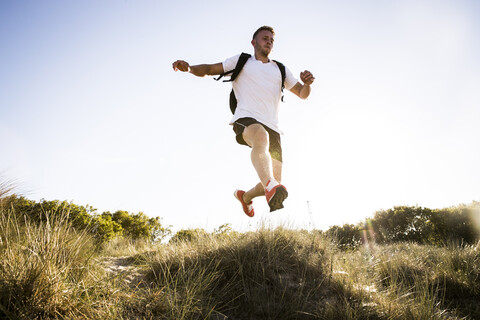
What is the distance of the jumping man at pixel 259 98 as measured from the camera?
2562 millimetres

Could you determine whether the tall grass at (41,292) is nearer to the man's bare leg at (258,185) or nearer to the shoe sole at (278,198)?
the shoe sole at (278,198)

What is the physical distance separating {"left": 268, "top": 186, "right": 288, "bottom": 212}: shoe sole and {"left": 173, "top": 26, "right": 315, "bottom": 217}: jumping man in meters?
0.25

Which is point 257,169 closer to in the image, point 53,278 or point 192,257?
point 192,257

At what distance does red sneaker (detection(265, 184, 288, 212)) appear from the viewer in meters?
2.10

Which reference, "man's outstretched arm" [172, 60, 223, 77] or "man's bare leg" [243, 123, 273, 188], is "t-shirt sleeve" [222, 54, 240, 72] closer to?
"man's outstretched arm" [172, 60, 223, 77]

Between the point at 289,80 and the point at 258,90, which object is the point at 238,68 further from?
the point at 289,80

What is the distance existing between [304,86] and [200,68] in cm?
147

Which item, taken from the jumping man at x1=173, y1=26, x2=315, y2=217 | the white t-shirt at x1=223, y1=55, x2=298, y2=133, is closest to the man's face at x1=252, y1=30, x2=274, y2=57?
the jumping man at x1=173, y1=26, x2=315, y2=217

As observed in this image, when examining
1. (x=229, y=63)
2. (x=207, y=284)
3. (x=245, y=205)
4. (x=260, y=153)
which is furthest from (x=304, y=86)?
(x=207, y=284)

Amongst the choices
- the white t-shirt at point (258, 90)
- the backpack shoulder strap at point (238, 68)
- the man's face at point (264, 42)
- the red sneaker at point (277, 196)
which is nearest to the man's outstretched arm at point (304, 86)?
the white t-shirt at point (258, 90)

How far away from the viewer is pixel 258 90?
303cm

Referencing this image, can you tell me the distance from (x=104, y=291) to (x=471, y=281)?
450 centimetres

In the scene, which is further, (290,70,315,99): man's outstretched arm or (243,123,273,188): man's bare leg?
(290,70,315,99): man's outstretched arm

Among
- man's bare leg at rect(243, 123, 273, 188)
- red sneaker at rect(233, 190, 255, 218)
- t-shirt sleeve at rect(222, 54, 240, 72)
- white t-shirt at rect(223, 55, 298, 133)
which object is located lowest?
red sneaker at rect(233, 190, 255, 218)
